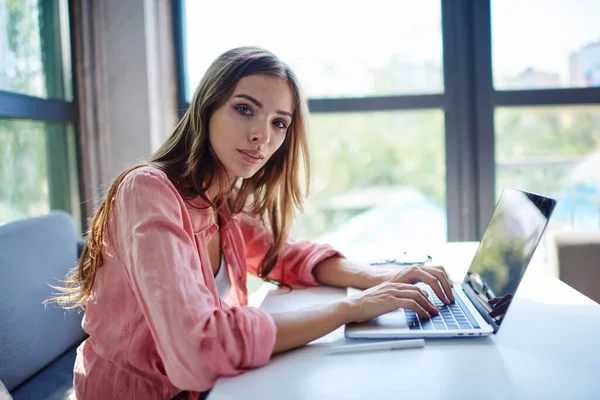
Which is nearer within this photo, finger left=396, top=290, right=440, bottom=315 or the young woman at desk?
the young woman at desk

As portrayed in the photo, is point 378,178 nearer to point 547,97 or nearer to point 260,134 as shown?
point 547,97

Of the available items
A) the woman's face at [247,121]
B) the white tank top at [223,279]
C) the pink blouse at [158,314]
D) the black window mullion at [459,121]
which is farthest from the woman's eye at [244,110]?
the black window mullion at [459,121]

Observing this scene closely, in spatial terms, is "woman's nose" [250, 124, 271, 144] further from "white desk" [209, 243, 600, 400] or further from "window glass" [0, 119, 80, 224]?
"window glass" [0, 119, 80, 224]

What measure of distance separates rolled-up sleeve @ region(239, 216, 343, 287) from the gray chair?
862mm

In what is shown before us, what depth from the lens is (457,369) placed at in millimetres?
770

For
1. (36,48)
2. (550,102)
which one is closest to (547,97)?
(550,102)

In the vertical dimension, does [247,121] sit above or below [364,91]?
below

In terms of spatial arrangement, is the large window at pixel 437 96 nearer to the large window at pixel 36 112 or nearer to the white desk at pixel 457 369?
the large window at pixel 36 112

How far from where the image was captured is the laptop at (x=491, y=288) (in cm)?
89

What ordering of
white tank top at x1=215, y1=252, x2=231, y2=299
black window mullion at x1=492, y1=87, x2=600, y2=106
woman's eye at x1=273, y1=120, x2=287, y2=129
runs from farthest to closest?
black window mullion at x1=492, y1=87, x2=600, y2=106 → white tank top at x1=215, y1=252, x2=231, y2=299 → woman's eye at x1=273, y1=120, x2=287, y2=129

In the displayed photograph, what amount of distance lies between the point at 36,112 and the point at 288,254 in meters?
1.31

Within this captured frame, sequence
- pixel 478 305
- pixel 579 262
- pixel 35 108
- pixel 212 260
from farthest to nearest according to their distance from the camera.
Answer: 1. pixel 35 108
2. pixel 579 262
3. pixel 212 260
4. pixel 478 305

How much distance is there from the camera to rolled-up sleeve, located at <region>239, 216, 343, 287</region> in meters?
1.37

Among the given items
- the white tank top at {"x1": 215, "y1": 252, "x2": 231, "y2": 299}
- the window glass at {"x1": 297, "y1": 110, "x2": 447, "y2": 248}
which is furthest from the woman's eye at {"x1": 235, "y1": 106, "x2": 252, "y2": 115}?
the window glass at {"x1": 297, "y1": 110, "x2": 447, "y2": 248}
